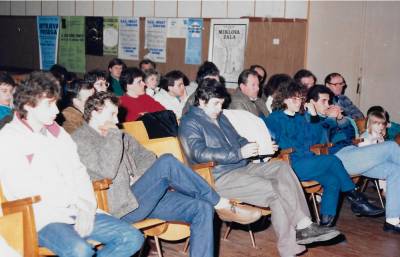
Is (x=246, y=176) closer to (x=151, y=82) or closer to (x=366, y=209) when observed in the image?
(x=366, y=209)

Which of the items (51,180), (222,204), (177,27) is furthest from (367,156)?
(177,27)

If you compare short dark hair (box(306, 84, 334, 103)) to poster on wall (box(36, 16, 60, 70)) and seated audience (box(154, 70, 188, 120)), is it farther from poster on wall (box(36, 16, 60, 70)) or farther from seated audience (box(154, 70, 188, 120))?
poster on wall (box(36, 16, 60, 70))

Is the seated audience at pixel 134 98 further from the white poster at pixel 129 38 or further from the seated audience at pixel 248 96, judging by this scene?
the white poster at pixel 129 38

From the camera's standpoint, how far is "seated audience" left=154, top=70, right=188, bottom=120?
533cm

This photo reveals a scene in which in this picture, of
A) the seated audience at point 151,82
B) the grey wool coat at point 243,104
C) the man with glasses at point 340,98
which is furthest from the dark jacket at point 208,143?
the man with glasses at point 340,98

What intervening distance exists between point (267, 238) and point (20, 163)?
2.22 metres

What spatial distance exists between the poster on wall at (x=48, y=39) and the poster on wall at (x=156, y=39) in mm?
2077

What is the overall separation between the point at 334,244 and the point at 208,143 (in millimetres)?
1317

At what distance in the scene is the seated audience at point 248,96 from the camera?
A: 461 centimetres

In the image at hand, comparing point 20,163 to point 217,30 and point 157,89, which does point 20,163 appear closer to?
point 157,89

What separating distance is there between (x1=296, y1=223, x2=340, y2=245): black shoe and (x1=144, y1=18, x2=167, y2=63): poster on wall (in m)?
4.80

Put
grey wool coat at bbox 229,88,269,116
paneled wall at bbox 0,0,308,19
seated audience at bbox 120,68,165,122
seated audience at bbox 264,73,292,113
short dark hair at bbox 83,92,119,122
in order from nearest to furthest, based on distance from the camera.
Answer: short dark hair at bbox 83,92,119,122 < grey wool coat at bbox 229,88,269,116 < seated audience at bbox 120,68,165,122 < seated audience at bbox 264,73,292,113 < paneled wall at bbox 0,0,308,19

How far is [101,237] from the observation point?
259 cm

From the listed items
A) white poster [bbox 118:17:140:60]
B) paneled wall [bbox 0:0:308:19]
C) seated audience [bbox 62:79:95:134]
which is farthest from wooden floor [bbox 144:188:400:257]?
white poster [bbox 118:17:140:60]
